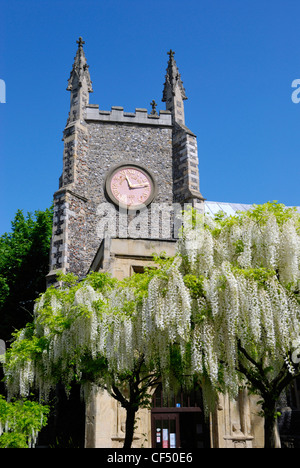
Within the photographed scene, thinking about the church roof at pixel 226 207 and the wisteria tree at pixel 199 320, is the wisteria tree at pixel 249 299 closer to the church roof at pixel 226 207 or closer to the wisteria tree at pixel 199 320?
the wisteria tree at pixel 199 320

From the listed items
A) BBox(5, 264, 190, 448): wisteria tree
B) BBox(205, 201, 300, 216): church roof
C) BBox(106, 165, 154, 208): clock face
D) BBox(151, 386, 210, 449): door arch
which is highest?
BBox(205, 201, 300, 216): church roof

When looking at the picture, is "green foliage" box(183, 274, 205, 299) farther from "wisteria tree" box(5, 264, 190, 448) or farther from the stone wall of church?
the stone wall of church

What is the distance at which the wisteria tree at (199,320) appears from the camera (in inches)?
292

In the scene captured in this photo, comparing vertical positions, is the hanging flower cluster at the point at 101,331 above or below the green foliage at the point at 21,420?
above

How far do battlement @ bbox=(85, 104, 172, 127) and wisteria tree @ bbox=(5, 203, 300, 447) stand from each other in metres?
15.3

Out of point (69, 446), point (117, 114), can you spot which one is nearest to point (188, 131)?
point (117, 114)

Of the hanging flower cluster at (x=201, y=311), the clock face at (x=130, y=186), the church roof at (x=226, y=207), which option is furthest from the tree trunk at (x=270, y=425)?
the church roof at (x=226, y=207)

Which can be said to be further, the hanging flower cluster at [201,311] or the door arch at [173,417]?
the door arch at [173,417]

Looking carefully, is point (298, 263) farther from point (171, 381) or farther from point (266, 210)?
point (171, 381)

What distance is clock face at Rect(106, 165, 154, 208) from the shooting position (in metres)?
21.8

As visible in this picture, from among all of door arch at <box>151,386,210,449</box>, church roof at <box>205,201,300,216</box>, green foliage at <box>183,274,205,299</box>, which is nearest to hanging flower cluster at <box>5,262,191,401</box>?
green foliage at <box>183,274,205,299</box>

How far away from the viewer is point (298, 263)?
25.5 ft

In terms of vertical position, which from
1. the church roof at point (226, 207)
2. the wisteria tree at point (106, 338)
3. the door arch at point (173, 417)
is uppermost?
the church roof at point (226, 207)

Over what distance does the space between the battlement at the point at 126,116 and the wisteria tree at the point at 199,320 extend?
15.3 m
